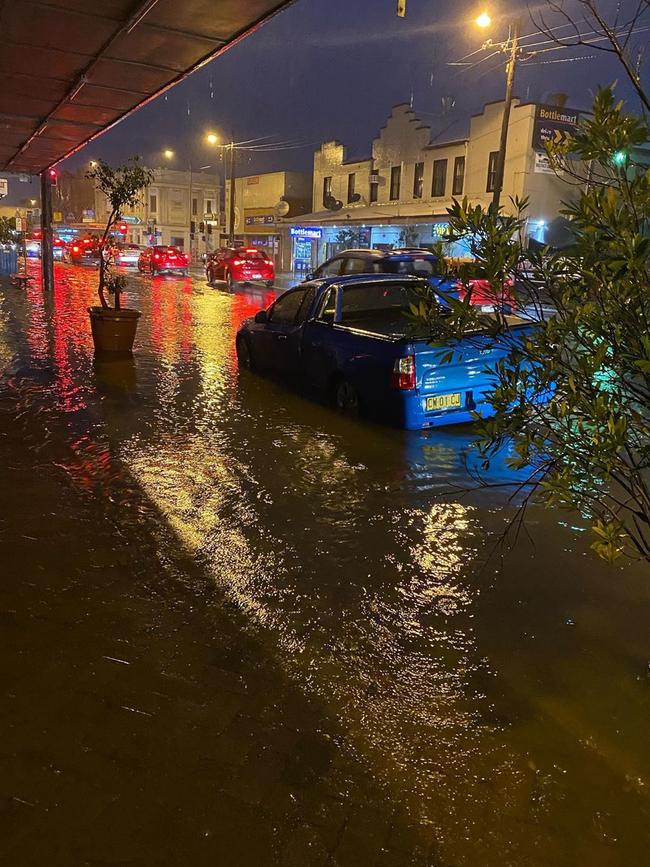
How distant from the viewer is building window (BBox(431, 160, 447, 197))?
33.7 meters

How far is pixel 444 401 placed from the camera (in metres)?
7.73

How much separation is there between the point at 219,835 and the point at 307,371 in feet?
23.2

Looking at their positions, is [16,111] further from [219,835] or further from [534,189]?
[534,189]

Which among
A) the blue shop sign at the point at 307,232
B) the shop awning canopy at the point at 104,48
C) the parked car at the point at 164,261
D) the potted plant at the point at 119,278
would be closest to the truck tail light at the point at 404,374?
the shop awning canopy at the point at 104,48

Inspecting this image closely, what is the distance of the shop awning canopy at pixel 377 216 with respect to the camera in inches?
1228

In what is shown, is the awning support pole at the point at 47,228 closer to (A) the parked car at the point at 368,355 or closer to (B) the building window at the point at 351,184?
(A) the parked car at the point at 368,355

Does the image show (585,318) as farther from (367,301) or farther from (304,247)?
(304,247)

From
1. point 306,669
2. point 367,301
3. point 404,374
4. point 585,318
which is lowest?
point 306,669

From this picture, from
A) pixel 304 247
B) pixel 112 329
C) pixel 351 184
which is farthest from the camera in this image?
pixel 304 247

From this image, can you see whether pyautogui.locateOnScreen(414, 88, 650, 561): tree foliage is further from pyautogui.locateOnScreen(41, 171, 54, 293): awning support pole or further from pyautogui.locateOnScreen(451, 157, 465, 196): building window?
pyautogui.locateOnScreen(451, 157, 465, 196): building window

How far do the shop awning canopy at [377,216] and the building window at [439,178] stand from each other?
96 cm

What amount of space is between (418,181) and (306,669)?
34911mm

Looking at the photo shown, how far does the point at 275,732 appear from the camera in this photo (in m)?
3.13

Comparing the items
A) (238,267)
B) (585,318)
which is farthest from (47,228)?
(585,318)
